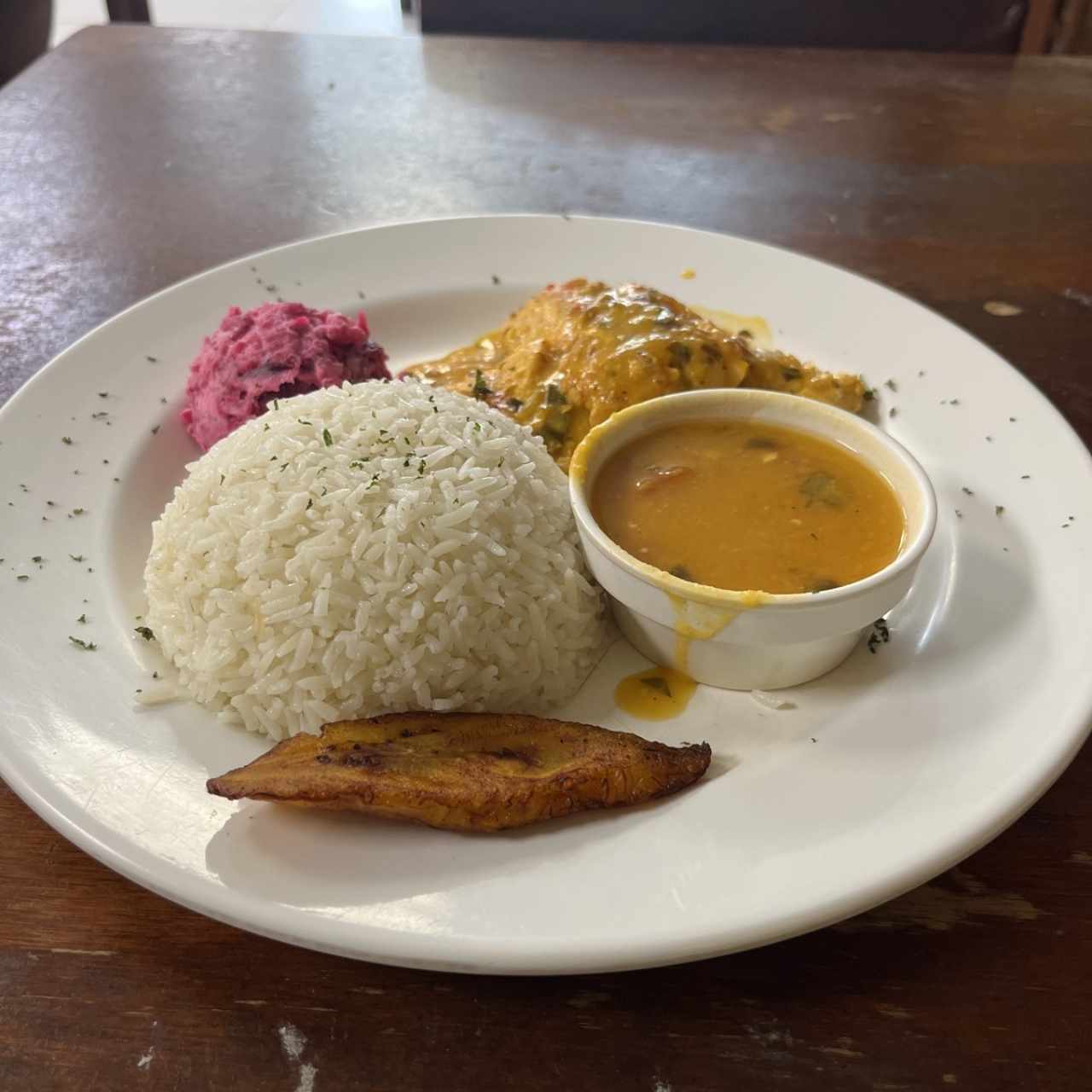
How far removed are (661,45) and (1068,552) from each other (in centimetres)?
400

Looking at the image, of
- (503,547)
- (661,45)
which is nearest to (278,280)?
(503,547)

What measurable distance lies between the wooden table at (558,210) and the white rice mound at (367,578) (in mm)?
472

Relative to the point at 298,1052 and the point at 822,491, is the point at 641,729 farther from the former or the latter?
the point at 298,1052

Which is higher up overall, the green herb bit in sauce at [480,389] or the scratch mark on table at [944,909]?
the scratch mark on table at [944,909]

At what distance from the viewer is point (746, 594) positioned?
6.02 ft

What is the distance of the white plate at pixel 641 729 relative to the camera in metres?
1.43

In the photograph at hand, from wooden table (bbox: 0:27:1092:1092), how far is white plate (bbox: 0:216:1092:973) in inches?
5.9

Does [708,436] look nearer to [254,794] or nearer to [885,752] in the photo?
[885,752]

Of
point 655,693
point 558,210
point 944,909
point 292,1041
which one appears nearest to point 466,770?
point 292,1041

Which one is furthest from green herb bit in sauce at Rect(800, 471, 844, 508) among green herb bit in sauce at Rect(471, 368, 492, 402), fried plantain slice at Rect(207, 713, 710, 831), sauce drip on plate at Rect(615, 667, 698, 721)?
green herb bit in sauce at Rect(471, 368, 492, 402)

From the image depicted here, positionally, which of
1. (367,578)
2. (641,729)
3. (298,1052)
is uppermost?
(367,578)

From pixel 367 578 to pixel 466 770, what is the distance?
515mm

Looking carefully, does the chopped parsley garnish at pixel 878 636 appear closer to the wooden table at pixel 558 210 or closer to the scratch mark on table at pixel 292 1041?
the wooden table at pixel 558 210

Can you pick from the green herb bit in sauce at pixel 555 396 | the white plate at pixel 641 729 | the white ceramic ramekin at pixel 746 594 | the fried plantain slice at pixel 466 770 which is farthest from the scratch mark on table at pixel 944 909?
the green herb bit in sauce at pixel 555 396
